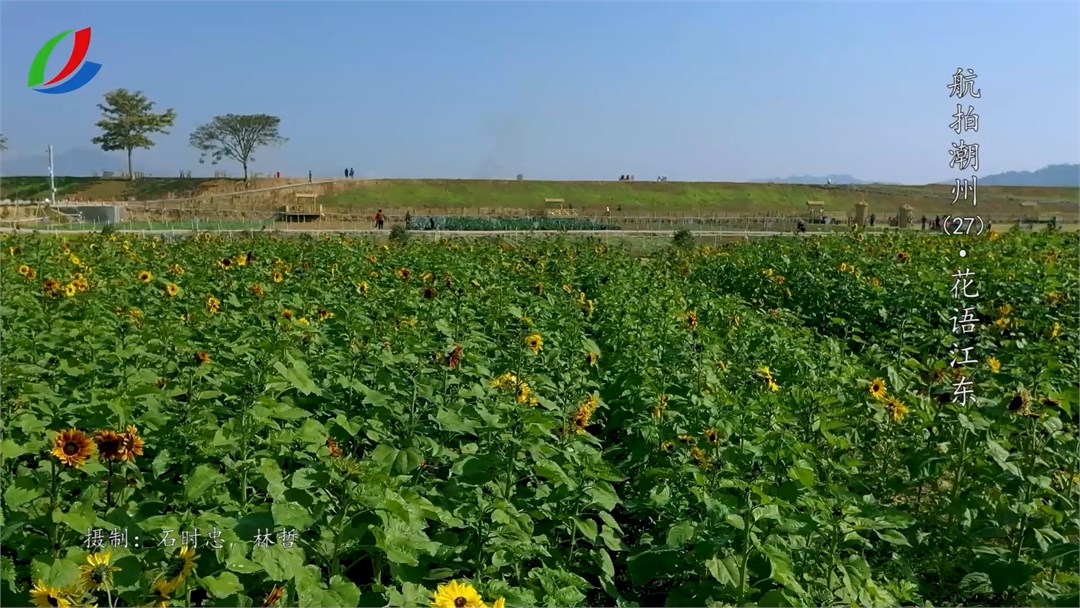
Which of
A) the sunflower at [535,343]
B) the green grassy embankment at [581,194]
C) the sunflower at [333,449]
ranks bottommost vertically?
the sunflower at [333,449]

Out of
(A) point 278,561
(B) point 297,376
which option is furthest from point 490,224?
(A) point 278,561

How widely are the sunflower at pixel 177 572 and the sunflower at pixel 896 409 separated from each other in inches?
128

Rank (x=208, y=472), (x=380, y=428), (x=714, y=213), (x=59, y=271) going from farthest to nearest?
1. (x=714, y=213)
2. (x=59, y=271)
3. (x=380, y=428)
4. (x=208, y=472)

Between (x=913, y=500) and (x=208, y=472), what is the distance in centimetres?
381

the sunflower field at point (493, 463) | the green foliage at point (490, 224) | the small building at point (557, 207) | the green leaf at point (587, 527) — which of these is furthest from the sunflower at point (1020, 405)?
the small building at point (557, 207)

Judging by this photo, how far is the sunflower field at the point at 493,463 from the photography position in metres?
2.23

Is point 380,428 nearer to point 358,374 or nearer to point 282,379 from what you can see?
point 282,379

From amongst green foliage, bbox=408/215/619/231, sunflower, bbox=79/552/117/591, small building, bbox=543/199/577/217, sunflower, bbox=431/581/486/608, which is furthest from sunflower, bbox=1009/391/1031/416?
small building, bbox=543/199/577/217

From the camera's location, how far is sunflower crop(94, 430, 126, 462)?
2.45m

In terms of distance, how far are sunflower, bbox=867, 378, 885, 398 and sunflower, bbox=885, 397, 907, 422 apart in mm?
72

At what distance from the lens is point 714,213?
5009 centimetres

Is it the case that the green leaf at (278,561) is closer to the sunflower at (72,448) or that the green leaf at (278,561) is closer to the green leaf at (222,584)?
the green leaf at (222,584)

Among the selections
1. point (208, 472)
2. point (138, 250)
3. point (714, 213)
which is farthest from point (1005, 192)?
point (208, 472)

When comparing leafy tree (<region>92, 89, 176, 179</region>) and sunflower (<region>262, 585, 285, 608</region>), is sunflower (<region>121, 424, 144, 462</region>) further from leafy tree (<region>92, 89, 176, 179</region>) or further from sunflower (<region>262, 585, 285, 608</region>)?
leafy tree (<region>92, 89, 176, 179</region>)
